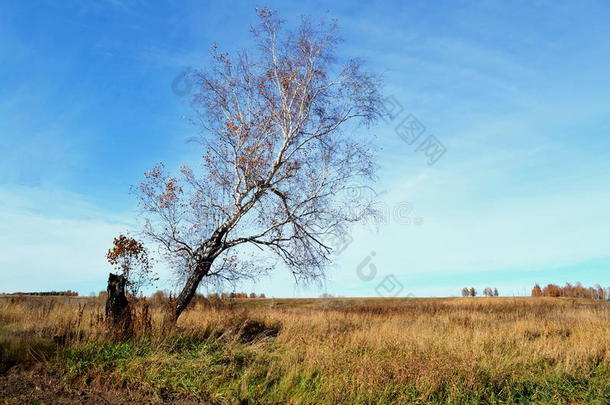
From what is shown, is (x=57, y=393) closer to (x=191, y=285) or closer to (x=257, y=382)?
(x=257, y=382)

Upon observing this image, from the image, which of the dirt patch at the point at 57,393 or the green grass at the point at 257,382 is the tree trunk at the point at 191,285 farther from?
the dirt patch at the point at 57,393

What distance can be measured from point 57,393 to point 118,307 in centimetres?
377

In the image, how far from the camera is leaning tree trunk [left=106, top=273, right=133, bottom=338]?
9250 mm

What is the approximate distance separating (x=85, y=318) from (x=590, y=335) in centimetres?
1287

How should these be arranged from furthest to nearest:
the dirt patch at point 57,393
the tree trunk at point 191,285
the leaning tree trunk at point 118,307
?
the tree trunk at point 191,285 < the leaning tree trunk at point 118,307 < the dirt patch at point 57,393

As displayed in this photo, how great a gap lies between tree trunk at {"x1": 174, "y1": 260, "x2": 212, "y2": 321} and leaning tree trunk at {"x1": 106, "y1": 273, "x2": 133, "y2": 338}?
92.1 inches

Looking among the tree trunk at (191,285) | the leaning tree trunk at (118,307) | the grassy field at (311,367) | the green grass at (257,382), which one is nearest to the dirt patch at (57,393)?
the grassy field at (311,367)

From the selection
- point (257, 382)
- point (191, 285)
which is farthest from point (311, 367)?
point (191, 285)

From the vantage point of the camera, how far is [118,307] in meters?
9.95

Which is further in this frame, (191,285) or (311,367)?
(191,285)

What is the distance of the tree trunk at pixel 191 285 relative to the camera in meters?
12.5

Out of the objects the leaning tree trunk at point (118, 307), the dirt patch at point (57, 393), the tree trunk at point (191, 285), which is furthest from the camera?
the tree trunk at point (191, 285)

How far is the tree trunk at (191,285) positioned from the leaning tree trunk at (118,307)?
2.34 metres

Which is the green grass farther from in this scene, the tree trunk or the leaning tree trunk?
the tree trunk
